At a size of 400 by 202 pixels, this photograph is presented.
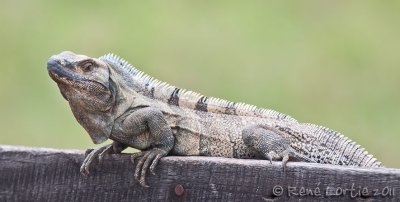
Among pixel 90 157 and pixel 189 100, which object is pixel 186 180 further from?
pixel 189 100

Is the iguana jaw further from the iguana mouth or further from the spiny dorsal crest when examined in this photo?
the spiny dorsal crest

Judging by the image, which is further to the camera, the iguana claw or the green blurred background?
the green blurred background

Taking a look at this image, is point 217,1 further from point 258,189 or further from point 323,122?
point 258,189

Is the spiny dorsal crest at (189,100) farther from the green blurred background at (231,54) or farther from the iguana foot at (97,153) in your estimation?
the green blurred background at (231,54)

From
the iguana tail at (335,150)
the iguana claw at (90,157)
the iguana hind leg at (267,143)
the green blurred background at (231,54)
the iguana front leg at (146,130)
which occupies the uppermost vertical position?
the green blurred background at (231,54)

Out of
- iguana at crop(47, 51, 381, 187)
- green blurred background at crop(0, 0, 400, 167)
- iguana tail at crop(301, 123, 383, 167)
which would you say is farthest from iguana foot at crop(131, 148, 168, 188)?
green blurred background at crop(0, 0, 400, 167)

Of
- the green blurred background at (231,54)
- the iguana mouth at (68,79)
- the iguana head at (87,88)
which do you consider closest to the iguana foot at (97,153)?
the iguana head at (87,88)

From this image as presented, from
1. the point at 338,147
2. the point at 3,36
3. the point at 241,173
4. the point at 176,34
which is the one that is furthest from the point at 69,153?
the point at 3,36
